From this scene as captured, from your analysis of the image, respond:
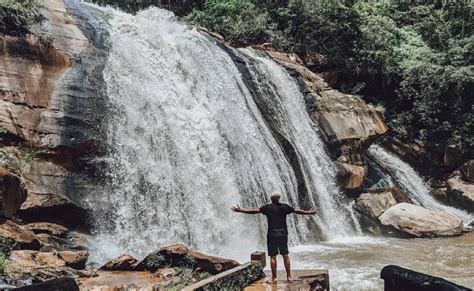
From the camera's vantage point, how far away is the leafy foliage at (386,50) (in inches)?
893

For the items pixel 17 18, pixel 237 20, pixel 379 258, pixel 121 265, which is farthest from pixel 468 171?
pixel 17 18

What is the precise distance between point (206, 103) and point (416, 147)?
11989mm

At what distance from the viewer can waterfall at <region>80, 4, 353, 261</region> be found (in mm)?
11539

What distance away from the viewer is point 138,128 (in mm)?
12992

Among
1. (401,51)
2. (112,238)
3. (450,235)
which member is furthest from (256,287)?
(401,51)

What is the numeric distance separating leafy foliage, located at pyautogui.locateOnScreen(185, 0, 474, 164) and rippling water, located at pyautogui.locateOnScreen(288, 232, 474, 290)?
356 inches

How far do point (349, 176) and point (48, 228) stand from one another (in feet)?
36.9

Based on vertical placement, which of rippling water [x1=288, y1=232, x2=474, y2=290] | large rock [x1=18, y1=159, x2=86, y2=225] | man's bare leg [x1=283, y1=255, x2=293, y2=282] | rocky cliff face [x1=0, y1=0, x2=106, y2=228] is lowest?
rippling water [x1=288, y1=232, x2=474, y2=290]

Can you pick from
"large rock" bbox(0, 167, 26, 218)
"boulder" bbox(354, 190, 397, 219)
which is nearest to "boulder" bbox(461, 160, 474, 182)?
"boulder" bbox(354, 190, 397, 219)

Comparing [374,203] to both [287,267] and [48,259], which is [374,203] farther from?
[48,259]

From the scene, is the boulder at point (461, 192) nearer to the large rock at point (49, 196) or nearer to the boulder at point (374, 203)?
the boulder at point (374, 203)

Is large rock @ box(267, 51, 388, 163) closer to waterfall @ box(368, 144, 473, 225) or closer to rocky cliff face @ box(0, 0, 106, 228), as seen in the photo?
waterfall @ box(368, 144, 473, 225)

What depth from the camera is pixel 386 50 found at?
79.2 feet

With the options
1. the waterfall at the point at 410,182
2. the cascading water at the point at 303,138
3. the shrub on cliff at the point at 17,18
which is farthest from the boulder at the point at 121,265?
the waterfall at the point at 410,182
